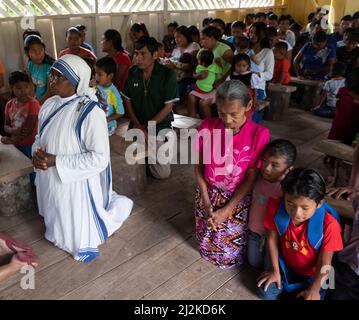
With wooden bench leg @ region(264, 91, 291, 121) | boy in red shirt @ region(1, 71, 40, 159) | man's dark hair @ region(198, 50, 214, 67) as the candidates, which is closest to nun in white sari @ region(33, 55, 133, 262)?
boy in red shirt @ region(1, 71, 40, 159)

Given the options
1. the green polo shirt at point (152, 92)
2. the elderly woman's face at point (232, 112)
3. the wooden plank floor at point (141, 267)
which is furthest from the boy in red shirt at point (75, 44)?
the elderly woman's face at point (232, 112)

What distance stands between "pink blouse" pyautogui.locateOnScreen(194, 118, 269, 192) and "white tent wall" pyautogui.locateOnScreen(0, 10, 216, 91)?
151 inches

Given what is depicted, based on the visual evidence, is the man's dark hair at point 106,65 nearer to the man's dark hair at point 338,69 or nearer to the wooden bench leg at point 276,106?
the wooden bench leg at point 276,106

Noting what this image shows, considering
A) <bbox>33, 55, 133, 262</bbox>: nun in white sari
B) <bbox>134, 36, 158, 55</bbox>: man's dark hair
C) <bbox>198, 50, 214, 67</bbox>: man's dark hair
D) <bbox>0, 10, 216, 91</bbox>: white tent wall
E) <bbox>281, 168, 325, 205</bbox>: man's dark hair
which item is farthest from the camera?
<bbox>0, 10, 216, 91</bbox>: white tent wall

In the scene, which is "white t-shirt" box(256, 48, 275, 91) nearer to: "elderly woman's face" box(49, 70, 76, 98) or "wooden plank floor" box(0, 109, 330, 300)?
"wooden plank floor" box(0, 109, 330, 300)

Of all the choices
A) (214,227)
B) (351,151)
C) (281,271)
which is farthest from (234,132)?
(351,151)

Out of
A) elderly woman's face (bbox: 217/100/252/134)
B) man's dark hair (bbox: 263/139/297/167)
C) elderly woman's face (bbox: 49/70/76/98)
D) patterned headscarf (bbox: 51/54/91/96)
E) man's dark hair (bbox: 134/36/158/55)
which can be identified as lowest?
man's dark hair (bbox: 263/139/297/167)

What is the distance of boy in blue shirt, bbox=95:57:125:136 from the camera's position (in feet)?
9.98

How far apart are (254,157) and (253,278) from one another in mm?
749

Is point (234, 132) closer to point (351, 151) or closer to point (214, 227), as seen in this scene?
point (214, 227)

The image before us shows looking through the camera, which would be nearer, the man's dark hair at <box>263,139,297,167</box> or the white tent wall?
the man's dark hair at <box>263,139,297,167</box>

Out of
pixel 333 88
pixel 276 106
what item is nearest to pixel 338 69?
pixel 333 88

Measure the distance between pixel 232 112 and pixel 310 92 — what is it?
4344 millimetres

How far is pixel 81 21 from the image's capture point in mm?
5688
